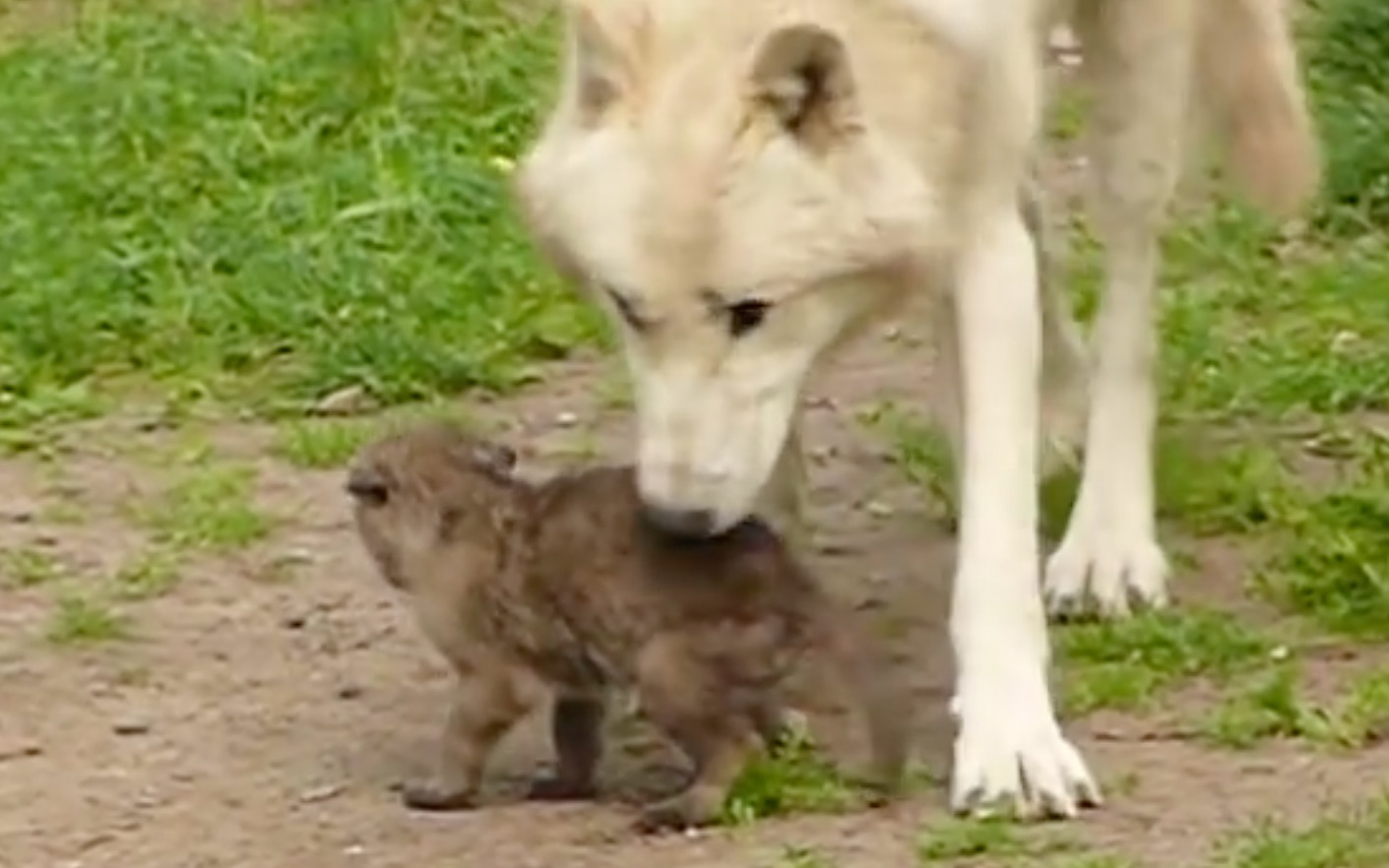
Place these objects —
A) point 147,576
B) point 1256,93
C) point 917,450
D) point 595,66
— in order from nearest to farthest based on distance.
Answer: point 595,66 → point 147,576 → point 1256,93 → point 917,450

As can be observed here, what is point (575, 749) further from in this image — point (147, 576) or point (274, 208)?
point (274, 208)

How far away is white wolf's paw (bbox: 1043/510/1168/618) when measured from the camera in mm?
5766

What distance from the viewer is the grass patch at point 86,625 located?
578 cm

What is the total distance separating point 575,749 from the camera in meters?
4.98

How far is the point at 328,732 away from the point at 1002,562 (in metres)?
0.99

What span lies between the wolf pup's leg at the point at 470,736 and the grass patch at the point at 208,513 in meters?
1.43

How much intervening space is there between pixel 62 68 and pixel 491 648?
4650 mm

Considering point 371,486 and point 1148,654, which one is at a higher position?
point 371,486

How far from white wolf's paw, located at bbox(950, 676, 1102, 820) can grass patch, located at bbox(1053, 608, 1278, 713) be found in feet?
1.21

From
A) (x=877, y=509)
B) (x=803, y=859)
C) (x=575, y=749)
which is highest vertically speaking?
(x=877, y=509)

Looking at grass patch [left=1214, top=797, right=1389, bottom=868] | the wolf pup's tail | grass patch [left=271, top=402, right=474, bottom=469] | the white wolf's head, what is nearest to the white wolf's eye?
the white wolf's head

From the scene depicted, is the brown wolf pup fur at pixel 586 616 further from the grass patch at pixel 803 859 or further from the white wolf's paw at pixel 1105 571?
the white wolf's paw at pixel 1105 571

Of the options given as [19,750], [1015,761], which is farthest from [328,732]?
[1015,761]

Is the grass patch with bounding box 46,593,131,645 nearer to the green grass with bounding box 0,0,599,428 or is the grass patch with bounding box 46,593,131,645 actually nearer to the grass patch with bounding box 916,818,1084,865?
the green grass with bounding box 0,0,599,428
